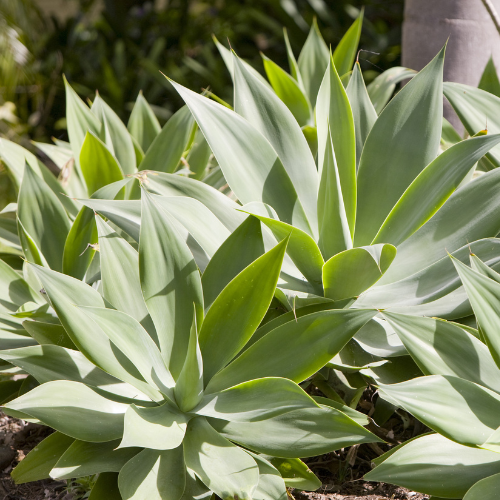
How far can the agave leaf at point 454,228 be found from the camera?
3.53 feet

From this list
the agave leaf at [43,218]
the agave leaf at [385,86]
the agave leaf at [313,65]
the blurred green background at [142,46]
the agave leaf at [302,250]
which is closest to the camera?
the agave leaf at [302,250]

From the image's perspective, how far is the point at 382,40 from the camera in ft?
14.3

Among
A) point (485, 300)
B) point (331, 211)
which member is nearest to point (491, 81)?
point (331, 211)

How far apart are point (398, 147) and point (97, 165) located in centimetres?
76

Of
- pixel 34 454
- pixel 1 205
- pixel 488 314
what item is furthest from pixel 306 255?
pixel 1 205

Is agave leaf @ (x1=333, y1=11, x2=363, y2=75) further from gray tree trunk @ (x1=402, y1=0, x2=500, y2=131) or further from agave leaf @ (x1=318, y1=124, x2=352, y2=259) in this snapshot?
agave leaf @ (x1=318, y1=124, x2=352, y2=259)

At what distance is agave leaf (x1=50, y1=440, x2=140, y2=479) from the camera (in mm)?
885

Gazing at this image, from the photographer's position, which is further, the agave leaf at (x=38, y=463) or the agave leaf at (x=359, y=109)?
the agave leaf at (x=359, y=109)

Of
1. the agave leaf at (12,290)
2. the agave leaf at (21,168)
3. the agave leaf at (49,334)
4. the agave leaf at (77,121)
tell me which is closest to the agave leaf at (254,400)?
the agave leaf at (49,334)

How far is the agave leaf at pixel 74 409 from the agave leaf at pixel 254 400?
0.14 m

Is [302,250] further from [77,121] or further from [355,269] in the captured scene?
[77,121]

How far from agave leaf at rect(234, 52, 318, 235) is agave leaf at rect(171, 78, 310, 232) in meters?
0.07

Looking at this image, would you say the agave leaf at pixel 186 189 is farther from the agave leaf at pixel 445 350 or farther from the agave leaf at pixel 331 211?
the agave leaf at pixel 445 350

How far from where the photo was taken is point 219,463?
860 millimetres
